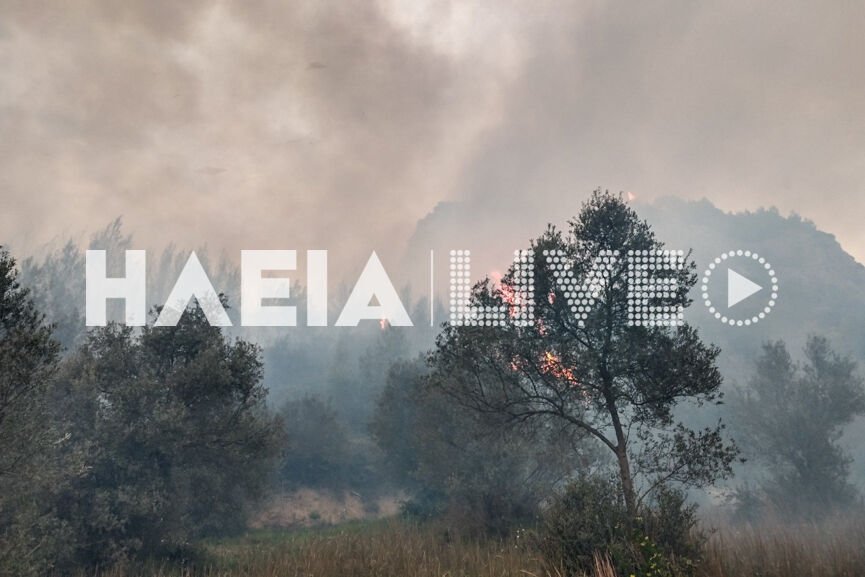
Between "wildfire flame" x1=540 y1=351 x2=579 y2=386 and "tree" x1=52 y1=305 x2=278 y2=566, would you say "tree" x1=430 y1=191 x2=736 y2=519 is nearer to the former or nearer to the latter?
"wildfire flame" x1=540 y1=351 x2=579 y2=386

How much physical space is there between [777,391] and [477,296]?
47796 mm

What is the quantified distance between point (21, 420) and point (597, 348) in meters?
22.0

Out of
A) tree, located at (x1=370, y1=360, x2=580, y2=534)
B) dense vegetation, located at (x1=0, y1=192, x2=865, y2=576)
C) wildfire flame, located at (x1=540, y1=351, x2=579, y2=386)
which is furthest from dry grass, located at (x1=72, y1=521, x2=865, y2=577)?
wildfire flame, located at (x1=540, y1=351, x2=579, y2=386)

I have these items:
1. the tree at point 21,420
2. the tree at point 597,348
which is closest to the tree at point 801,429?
the tree at point 597,348

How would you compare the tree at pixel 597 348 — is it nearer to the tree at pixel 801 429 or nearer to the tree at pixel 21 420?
the tree at pixel 21 420

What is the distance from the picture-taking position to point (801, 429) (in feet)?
148

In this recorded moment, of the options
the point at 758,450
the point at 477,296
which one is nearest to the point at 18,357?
the point at 477,296

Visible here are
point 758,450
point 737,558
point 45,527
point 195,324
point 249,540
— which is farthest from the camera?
point 758,450

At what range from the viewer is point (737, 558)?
1399cm

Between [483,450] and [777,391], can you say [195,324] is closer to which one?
[483,450]

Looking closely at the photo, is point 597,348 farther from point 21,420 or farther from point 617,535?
point 21,420

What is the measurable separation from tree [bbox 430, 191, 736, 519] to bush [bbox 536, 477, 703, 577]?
146 inches

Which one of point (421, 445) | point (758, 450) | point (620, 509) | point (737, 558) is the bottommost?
point (758, 450)

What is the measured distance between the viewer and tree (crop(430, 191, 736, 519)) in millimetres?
18516
